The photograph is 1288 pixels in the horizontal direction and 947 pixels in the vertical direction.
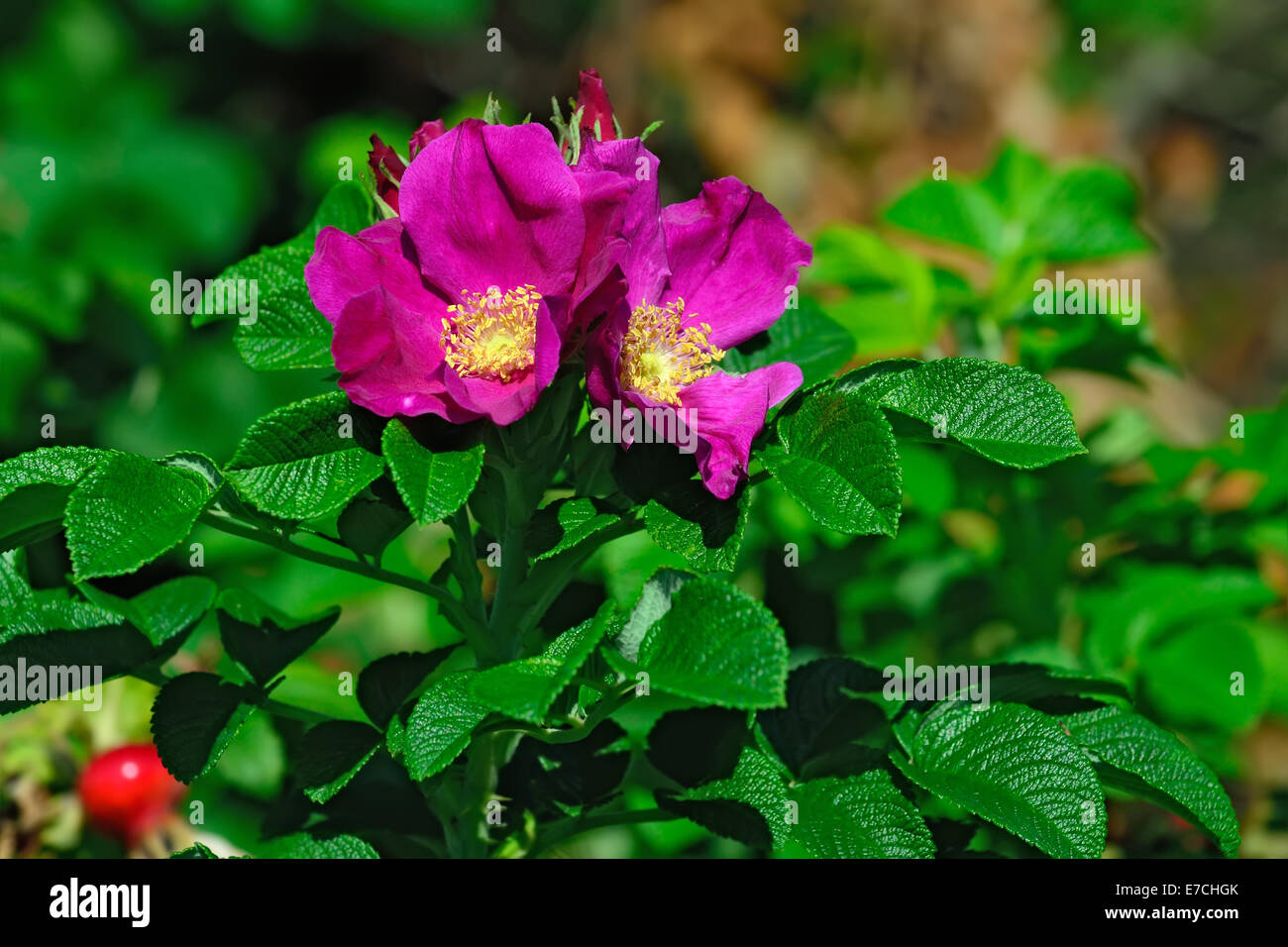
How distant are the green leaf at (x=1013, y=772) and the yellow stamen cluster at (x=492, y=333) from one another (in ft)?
1.22

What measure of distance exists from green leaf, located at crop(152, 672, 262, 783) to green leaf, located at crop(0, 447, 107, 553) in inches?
5.7

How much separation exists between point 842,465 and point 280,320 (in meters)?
0.39

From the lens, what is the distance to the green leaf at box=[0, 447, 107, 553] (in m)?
0.75

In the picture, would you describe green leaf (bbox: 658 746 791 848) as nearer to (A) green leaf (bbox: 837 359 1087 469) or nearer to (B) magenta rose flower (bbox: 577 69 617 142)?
(A) green leaf (bbox: 837 359 1087 469)

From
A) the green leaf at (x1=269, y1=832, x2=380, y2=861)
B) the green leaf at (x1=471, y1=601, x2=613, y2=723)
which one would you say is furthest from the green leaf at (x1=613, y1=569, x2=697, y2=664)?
the green leaf at (x1=269, y1=832, x2=380, y2=861)

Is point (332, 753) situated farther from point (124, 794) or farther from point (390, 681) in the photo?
point (124, 794)

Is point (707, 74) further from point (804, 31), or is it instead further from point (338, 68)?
point (338, 68)

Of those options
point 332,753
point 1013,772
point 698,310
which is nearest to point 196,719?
point 332,753

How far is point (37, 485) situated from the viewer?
0.75m

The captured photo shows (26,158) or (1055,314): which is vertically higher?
(26,158)

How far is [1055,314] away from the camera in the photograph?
1.30 meters

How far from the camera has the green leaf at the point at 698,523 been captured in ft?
2.40
